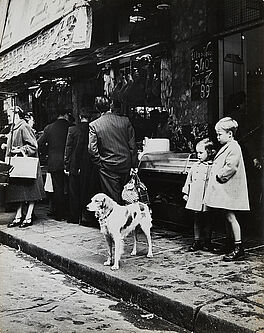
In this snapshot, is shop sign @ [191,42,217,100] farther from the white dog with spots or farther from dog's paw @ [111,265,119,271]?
dog's paw @ [111,265,119,271]

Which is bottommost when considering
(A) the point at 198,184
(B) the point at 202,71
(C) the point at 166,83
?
(A) the point at 198,184

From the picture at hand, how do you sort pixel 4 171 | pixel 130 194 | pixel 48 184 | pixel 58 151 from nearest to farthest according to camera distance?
pixel 130 194
pixel 4 171
pixel 58 151
pixel 48 184

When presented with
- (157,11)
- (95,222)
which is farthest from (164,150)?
(157,11)

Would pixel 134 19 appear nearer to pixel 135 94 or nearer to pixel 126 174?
pixel 135 94

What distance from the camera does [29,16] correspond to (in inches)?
234

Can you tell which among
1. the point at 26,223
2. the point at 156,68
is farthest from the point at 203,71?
the point at 26,223

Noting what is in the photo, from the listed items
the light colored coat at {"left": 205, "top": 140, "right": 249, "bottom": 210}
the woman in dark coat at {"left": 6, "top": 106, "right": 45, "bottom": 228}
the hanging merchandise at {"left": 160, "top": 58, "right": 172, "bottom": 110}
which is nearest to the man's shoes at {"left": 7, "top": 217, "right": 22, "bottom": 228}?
the woman in dark coat at {"left": 6, "top": 106, "right": 45, "bottom": 228}

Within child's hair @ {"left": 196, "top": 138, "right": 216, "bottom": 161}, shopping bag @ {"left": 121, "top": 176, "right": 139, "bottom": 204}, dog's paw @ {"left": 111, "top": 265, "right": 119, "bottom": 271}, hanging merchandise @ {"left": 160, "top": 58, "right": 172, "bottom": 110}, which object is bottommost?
dog's paw @ {"left": 111, "top": 265, "right": 119, "bottom": 271}

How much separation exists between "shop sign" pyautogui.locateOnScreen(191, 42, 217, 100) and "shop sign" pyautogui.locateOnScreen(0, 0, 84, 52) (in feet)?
6.28

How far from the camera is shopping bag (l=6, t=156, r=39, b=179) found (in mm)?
7242

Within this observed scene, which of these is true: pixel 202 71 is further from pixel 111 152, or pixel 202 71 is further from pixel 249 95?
pixel 111 152

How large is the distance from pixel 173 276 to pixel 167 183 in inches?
80.6

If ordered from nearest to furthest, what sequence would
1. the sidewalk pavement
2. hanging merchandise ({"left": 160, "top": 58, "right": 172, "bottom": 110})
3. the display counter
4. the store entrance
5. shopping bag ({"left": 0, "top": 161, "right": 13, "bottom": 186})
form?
the sidewalk pavement < the store entrance < the display counter < hanging merchandise ({"left": 160, "top": 58, "right": 172, "bottom": 110}) < shopping bag ({"left": 0, "top": 161, "right": 13, "bottom": 186})

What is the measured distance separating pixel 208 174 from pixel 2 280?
2471 mm
